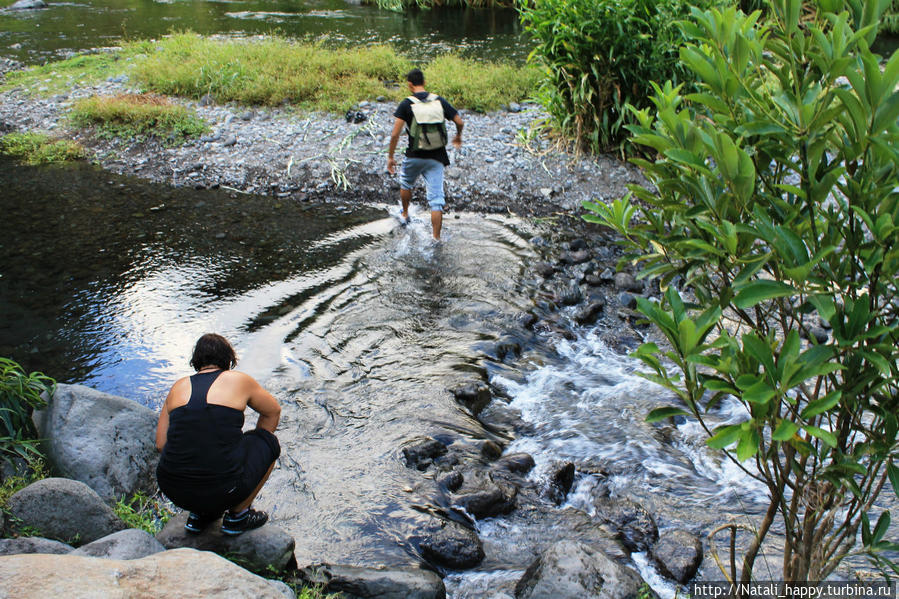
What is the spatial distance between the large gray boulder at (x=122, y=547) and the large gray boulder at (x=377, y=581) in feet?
2.71

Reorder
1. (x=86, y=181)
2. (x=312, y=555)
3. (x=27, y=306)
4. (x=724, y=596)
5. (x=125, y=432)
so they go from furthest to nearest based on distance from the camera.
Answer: (x=86, y=181), (x=27, y=306), (x=125, y=432), (x=312, y=555), (x=724, y=596)

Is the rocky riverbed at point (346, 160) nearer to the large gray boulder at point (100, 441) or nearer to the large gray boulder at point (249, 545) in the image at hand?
the large gray boulder at point (100, 441)

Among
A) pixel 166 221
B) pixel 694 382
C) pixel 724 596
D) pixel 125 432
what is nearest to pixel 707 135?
pixel 694 382

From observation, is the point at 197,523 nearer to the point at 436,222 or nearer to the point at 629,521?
the point at 629,521

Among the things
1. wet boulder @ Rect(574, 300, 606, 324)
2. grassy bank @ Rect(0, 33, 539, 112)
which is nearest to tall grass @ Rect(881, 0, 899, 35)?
grassy bank @ Rect(0, 33, 539, 112)

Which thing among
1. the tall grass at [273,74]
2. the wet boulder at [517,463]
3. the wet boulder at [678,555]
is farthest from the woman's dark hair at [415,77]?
the wet boulder at [678,555]

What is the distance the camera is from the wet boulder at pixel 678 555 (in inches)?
153

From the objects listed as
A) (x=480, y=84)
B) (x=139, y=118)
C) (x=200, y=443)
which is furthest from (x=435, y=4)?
(x=200, y=443)

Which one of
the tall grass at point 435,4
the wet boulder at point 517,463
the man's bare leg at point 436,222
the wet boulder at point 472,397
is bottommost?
the wet boulder at point 517,463

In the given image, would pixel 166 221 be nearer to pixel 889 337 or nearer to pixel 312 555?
pixel 312 555

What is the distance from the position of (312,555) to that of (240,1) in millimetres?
25652

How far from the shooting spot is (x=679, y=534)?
4152 mm

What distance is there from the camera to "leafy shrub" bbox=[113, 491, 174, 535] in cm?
406

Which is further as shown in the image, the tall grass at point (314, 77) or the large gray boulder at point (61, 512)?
the tall grass at point (314, 77)
